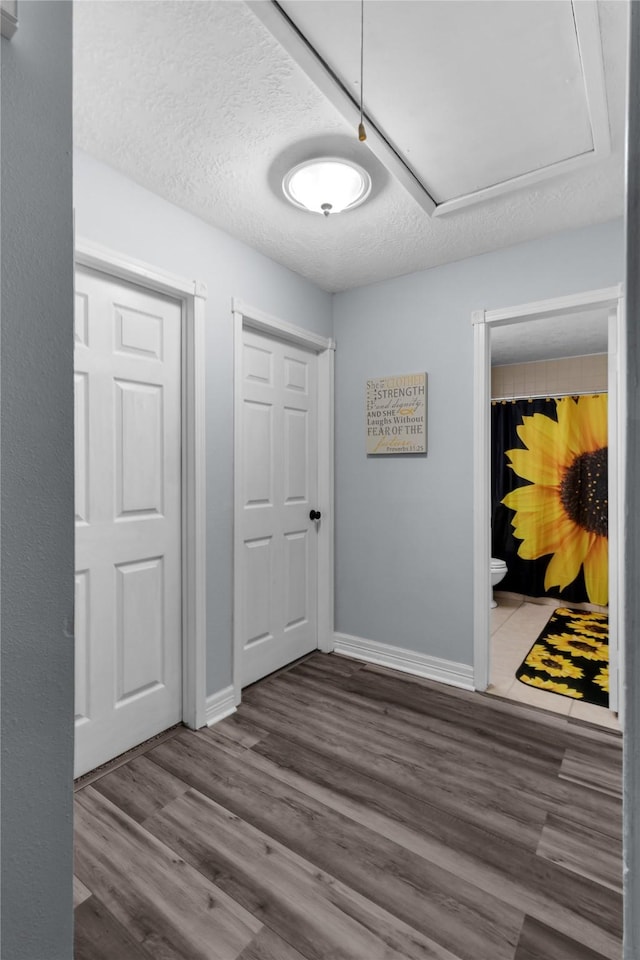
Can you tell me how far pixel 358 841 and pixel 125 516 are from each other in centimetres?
149

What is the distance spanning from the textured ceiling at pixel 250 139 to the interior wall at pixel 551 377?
245 cm

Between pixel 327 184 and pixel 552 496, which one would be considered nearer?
pixel 327 184

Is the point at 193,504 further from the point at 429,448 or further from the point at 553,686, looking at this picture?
the point at 553,686

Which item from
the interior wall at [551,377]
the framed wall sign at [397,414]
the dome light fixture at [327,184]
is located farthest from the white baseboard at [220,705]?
the interior wall at [551,377]

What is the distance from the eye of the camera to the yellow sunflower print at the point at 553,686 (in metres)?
2.63

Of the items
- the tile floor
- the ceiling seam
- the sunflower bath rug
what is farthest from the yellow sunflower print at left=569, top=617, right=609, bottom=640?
the ceiling seam

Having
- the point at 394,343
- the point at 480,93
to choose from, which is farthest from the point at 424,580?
the point at 480,93

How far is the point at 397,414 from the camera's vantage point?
2.97m

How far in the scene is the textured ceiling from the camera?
134 centimetres

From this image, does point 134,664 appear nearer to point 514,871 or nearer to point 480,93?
point 514,871

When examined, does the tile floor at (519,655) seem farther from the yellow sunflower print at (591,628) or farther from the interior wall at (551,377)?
the interior wall at (551,377)

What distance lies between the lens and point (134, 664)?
2121 mm

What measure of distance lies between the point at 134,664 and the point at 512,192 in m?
2.59

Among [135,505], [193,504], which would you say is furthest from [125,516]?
[193,504]
